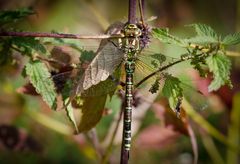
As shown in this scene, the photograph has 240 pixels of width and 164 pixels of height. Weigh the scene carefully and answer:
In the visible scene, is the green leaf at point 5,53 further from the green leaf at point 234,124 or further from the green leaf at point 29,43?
the green leaf at point 234,124


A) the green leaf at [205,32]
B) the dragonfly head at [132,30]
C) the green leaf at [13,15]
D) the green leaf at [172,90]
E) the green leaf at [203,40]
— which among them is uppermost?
the green leaf at [13,15]

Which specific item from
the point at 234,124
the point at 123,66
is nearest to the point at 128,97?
the point at 123,66

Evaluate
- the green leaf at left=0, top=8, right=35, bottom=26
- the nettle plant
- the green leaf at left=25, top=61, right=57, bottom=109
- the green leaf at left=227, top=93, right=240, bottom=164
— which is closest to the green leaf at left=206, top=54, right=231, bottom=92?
the nettle plant

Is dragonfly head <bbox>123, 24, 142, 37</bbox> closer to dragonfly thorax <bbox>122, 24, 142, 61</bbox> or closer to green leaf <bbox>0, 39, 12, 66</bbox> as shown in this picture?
dragonfly thorax <bbox>122, 24, 142, 61</bbox>

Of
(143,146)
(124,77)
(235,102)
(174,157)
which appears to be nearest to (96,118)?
(124,77)

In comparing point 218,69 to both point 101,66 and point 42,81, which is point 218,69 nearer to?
point 101,66

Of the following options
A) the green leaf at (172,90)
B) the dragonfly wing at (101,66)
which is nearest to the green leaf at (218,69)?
the green leaf at (172,90)
